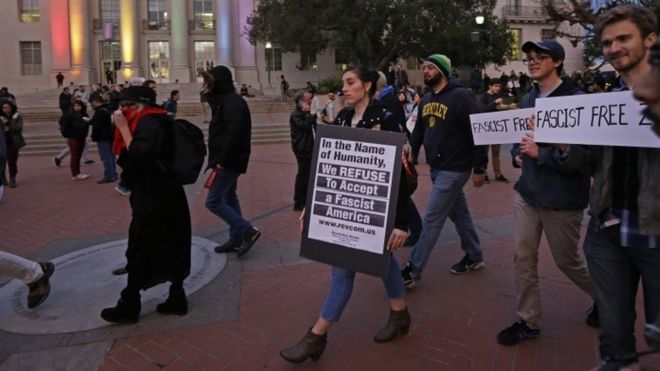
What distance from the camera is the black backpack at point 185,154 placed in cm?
397

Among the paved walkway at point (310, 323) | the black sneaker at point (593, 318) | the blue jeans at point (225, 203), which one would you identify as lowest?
the paved walkway at point (310, 323)

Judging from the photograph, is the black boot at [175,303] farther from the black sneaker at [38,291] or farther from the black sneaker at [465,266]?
the black sneaker at [465,266]

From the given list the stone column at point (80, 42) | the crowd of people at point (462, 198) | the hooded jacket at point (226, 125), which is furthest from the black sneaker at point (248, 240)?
the stone column at point (80, 42)

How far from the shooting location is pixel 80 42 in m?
40.5

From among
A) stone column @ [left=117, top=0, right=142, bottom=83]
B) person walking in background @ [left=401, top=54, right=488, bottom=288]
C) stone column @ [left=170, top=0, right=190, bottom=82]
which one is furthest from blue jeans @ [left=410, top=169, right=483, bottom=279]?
stone column @ [left=117, top=0, right=142, bottom=83]

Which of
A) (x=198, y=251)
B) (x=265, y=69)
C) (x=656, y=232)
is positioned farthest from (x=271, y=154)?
(x=265, y=69)

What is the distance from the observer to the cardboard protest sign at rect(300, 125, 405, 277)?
3.22 meters

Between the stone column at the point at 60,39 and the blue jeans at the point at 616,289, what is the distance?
44325 millimetres

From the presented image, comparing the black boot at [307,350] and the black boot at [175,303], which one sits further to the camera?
the black boot at [175,303]

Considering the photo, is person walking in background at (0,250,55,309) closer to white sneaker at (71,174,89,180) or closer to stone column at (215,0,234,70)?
white sneaker at (71,174,89,180)

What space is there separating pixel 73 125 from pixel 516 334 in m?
10.5

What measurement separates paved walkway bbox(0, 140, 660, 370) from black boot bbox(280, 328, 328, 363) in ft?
0.32

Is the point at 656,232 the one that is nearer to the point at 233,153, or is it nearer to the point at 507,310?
the point at 507,310

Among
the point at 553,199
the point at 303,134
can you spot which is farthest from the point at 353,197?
the point at 303,134
